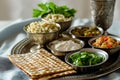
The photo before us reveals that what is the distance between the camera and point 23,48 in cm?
120

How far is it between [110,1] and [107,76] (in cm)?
35

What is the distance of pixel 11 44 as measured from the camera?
50.4 inches

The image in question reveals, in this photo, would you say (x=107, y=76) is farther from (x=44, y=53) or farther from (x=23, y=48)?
(x=23, y=48)

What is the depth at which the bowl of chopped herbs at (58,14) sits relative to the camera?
4.23ft

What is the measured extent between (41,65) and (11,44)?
311mm

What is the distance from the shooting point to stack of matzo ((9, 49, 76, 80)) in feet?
3.14

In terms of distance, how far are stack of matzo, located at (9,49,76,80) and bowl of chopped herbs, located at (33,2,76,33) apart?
0.21m

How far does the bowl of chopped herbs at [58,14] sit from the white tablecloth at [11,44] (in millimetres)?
118

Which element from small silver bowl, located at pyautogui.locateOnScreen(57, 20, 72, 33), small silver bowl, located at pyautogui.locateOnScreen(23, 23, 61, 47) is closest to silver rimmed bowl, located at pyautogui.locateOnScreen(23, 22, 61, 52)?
small silver bowl, located at pyautogui.locateOnScreen(23, 23, 61, 47)

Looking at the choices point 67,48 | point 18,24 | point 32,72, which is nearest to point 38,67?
point 32,72

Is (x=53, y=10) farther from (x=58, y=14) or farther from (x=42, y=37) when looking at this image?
(x=42, y=37)

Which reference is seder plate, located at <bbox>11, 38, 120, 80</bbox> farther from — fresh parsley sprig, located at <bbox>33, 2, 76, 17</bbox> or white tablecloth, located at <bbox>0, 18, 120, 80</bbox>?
fresh parsley sprig, located at <bbox>33, 2, 76, 17</bbox>

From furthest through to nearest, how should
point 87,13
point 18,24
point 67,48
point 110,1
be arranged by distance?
point 87,13 < point 18,24 < point 110,1 < point 67,48

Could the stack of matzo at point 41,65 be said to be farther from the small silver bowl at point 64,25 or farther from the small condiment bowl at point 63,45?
the small silver bowl at point 64,25
